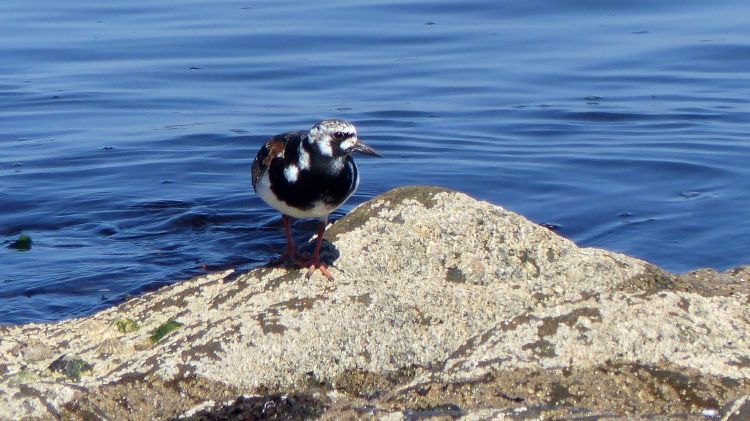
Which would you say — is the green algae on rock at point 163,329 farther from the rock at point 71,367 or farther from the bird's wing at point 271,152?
the bird's wing at point 271,152

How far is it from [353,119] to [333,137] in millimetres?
6672

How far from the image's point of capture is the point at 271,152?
568cm

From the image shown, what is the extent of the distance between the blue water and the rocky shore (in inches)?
98.3

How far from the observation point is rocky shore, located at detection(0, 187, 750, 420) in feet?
12.6

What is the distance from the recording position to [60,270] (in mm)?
7742

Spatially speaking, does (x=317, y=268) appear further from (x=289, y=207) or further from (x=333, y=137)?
(x=333, y=137)

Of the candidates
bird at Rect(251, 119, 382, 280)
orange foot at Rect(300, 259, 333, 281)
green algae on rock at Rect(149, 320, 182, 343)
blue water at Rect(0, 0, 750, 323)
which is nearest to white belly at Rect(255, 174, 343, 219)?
bird at Rect(251, 119, 382, 280)

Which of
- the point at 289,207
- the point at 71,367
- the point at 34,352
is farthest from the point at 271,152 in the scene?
the point at 71,367

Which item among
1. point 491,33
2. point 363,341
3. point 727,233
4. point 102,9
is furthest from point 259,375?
point 102,9

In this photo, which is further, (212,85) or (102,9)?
(102,9)

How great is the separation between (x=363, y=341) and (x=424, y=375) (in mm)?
424

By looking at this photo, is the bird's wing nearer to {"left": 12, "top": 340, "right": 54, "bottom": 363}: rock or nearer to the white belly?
the white belly

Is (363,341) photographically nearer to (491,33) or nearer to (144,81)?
(144,81)

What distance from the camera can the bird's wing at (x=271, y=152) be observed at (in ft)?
18.4
